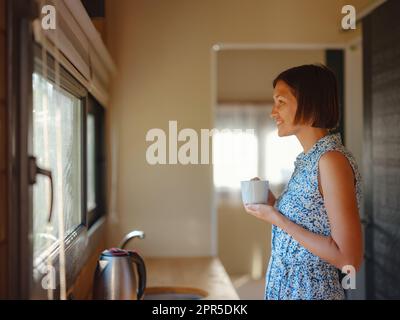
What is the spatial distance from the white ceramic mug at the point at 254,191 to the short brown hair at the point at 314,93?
0.38ft

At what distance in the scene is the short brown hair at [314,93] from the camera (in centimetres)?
85

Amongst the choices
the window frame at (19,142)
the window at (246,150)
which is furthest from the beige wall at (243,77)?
the window frame at (19,142)

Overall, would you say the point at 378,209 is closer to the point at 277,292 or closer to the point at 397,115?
the point at 397,115

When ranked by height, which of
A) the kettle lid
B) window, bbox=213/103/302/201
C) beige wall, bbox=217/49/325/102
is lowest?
the kettle lid

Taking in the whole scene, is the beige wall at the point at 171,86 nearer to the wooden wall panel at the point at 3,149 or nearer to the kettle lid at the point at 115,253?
the kettle lid at the point at 115,253

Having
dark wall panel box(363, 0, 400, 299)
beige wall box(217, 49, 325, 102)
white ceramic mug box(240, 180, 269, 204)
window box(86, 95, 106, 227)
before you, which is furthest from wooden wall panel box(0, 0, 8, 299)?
beige wall box(217, 49, 325, 102)

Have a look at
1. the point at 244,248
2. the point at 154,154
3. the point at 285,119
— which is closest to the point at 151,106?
the point at 154,154

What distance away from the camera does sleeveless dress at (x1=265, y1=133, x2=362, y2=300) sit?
833 mm

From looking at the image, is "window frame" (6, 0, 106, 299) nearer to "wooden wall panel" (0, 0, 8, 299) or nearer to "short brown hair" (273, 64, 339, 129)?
"wooden wall panel" (0, 0, 8, 299)

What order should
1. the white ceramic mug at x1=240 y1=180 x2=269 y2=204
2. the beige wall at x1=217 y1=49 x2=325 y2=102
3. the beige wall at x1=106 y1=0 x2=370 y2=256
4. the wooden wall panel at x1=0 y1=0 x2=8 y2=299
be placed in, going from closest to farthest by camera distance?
the wooden wall panel at x1=0 y1=0 x2=8 y2=299
the white ceramic mug at x1=240 y1=180 x2=269 y2=204
the beige wall at x1=106 y1=0 x2=370 y2=256
the beige wall at x1=217 y1=49 x2=325 y2=102

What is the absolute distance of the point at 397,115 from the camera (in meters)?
1.48

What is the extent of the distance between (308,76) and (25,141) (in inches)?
16.7

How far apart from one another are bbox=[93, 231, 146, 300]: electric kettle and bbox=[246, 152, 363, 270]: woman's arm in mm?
399

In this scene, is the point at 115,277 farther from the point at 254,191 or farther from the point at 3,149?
the point at 3,149
